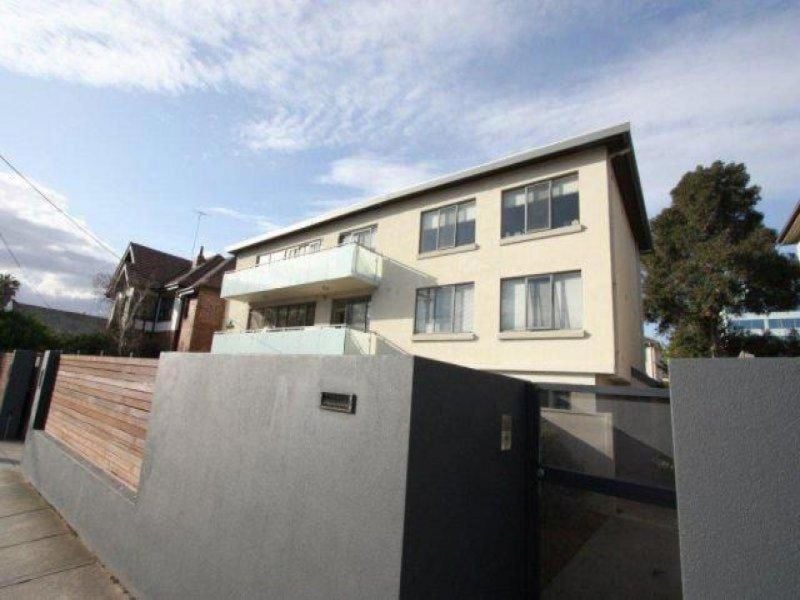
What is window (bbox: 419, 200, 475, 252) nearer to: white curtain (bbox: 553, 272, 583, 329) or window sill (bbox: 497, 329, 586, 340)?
white curtain (bbox: 553, 272, 583, 329)

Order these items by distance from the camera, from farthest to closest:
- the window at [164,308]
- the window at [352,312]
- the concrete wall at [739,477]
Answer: the window at [164,308] < the window at [352,312] < the concrete wall at [739,477]

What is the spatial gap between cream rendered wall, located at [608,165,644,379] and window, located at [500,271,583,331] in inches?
40.1

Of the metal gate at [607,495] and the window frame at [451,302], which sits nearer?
the metal gate at [607,495]

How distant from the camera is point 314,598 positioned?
285cm

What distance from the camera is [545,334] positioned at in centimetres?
1154

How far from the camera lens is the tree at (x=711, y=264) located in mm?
21484

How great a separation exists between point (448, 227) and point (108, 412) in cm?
1127

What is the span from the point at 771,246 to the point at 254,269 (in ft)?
85.6

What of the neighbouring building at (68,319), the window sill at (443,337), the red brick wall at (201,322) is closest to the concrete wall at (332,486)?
the window sill at (443,337)

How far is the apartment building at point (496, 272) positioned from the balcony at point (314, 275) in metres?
0.06

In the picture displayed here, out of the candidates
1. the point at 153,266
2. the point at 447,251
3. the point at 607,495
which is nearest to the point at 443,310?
the point at 447,251

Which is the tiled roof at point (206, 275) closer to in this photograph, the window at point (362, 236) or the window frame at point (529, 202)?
the window at point (362, 236)

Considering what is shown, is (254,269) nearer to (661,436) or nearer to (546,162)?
(546,162)

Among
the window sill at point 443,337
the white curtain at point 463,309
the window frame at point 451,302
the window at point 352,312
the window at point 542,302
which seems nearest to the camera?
the window at point 542,302
